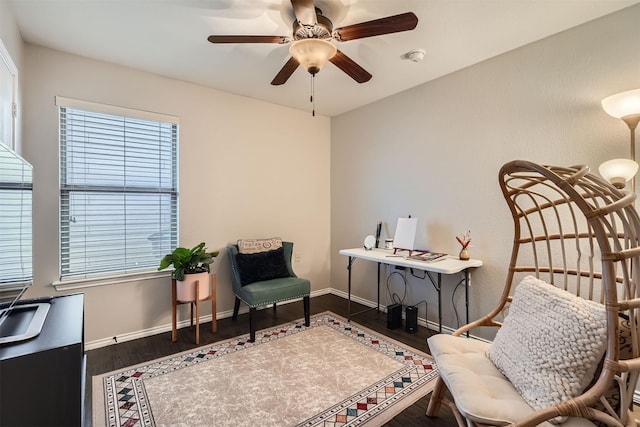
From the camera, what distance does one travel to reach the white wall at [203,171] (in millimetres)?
2557

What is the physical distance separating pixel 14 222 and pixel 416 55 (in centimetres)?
291

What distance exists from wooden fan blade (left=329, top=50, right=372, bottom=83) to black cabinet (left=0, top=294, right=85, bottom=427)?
2.12 meters

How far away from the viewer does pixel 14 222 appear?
1413mm

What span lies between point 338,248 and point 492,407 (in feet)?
10.6

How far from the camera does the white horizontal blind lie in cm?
128

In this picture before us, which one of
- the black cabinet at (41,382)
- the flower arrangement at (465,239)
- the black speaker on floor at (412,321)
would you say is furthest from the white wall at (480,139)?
the black cabinet at (41,382)

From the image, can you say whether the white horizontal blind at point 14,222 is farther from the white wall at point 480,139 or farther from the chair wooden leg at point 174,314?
the white wall at point 480,139

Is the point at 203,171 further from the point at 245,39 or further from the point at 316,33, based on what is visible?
the point at 316,33

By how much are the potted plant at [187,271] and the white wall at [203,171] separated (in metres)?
0.39

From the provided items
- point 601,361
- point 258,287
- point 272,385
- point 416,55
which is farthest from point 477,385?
point 416,55

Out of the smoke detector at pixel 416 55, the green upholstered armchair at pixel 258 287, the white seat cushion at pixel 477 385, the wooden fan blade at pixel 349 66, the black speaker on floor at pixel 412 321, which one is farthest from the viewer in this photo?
the black speaker on floor at pixel 412 321

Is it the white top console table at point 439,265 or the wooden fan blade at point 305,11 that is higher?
the wooden fan blade at point 305,11

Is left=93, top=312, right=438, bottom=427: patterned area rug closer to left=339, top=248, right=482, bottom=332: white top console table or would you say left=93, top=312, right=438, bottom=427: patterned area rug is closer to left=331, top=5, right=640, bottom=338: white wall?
left=339, top=248, right=482, bottom=332: white top console table

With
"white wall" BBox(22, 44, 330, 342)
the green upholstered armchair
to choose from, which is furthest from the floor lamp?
"white wall" BBox(22, 44, 330, 342)
